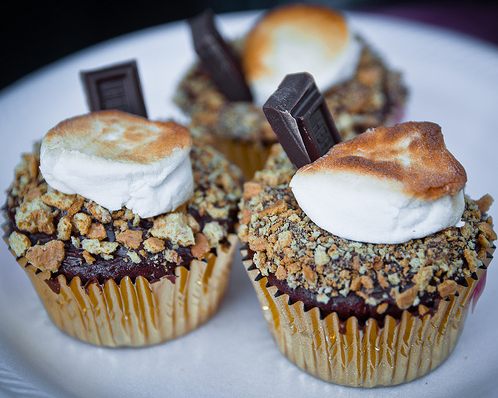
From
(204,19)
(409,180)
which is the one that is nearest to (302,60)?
(204,19)

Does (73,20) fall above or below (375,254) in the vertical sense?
below

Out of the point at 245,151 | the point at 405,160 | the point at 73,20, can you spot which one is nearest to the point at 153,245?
the point at 405,160

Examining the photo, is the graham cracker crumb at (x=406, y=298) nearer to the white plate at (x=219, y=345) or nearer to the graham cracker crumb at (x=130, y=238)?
the white plate at (x=219, y=345)

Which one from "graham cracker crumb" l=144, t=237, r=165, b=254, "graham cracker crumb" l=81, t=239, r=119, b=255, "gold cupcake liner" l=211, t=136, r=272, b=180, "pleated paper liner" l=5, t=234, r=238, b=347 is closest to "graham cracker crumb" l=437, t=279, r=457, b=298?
"pleated paper liner" l=5, t=234, r=238, b=347

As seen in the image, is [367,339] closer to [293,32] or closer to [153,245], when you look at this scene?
[153,245]

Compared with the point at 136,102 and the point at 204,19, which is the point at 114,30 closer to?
the point at 204,19

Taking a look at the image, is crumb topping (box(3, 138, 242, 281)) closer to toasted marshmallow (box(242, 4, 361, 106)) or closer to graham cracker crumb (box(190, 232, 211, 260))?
graham cracker crumb (box(190, 232, 211, 260))

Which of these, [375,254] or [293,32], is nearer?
[375,254]
